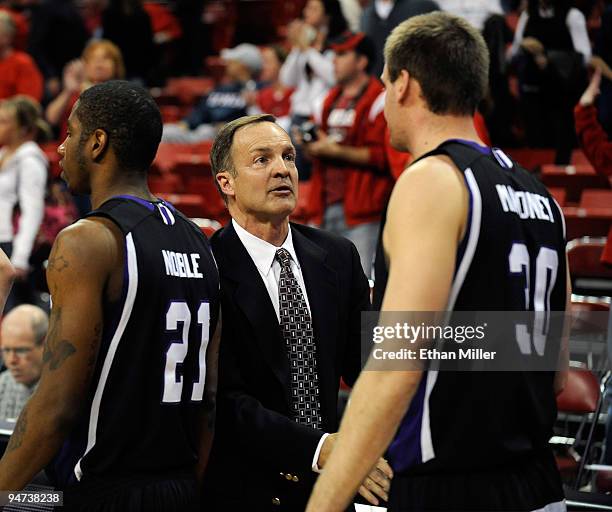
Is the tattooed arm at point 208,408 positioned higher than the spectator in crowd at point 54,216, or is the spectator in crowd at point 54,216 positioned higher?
→ the spectator in crowd at point 54,216

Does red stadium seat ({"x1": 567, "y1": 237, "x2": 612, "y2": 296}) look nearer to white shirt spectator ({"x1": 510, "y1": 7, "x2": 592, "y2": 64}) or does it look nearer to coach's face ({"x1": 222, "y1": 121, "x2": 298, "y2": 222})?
white shirt spectator ({"x1": 510, "y1": 7, "x2": 592, "y2": 64})

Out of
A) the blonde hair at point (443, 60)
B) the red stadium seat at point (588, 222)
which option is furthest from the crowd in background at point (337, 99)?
the blonde hair at point (443, 60)

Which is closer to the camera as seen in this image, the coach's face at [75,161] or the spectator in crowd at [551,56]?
the coach's face at [75,161]

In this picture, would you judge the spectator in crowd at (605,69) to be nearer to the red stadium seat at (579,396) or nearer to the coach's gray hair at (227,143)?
the red stadium seat at (579,396)

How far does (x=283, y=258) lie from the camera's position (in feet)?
10.7

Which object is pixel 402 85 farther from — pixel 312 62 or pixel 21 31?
pixel 21 31

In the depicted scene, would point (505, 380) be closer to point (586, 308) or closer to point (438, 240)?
Result: point (438, 240)

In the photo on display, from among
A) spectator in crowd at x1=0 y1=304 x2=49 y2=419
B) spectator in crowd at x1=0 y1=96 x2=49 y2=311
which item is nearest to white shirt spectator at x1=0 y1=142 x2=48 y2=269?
spectator in crowd at x1=0 y1=96 x2=49 y2=311

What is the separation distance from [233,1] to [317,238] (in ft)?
36.0

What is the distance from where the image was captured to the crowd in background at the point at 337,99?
6.37 m

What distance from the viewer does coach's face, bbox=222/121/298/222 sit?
10.7ft

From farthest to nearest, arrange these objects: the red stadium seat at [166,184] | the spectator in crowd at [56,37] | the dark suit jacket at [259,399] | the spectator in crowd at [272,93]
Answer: the spectator in crowd at [56,37]
the spectator in crowd at [272,93]
the red stadium seat at [166,184]
the dark suit jacket at [259,399]

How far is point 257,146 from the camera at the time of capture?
3.31 m

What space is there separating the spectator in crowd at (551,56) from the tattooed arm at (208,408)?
4746 mm
